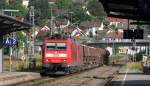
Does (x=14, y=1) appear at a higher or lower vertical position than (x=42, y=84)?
higher

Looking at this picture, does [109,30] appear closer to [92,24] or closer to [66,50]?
[92,24]

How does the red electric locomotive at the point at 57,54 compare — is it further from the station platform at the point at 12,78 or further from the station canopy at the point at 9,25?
the station canopy at the point at 9,25

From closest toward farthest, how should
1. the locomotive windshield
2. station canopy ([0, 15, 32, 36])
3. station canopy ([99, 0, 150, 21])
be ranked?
1. station canopy ([99, 0, 150, 21])
2. station canopy ([0, 15, 32, 36])
3. the locomotive windshield

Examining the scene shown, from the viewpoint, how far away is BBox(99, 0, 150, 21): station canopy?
18.0 m

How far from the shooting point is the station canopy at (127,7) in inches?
710

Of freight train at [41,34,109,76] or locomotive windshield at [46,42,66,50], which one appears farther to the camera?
locomotive windshield at [46,42,66,50]

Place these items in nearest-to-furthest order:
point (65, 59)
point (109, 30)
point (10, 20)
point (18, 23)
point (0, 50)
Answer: point (10, 20), point (18, 23), point (0, 50), point (65, 59), point (109, 30)

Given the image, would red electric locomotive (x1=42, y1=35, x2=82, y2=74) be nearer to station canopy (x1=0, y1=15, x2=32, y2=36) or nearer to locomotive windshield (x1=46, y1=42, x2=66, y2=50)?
locomotive windshield (x1=46, y1=42, x2=66, y2=50)

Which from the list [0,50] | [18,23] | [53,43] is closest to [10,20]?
[18,23]

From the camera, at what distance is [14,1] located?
197m

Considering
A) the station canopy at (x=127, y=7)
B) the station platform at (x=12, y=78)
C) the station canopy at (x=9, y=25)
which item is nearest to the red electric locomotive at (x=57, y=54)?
the station platform at (x=12, y=78)

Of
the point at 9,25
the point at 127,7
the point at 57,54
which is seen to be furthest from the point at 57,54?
the point at 127,7

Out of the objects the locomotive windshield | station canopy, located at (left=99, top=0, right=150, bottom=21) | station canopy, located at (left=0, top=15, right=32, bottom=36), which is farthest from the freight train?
station canopy, located at (left=99, top=0, right=150, bottom=21)

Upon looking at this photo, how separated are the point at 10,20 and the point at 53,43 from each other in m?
10.6
